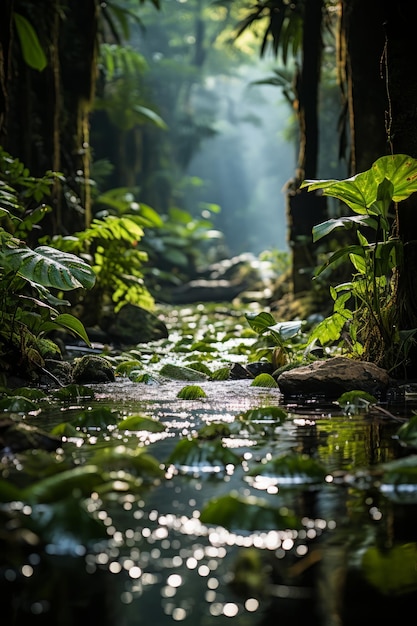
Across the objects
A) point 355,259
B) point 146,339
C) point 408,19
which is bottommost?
point 146,339

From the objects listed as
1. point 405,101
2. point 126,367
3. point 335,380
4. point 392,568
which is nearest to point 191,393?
point 335,380

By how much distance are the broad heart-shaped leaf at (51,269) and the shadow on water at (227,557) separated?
172 cm

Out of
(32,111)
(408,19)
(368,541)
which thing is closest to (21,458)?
(368,541)

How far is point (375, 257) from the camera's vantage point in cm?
389

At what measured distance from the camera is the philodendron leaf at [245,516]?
1493mm

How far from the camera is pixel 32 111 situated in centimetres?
823

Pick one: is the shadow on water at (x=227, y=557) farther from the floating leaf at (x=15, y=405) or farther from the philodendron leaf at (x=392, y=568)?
the floating leaf at (x=15, y=405)

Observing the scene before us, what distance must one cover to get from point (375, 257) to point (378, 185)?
1.24 feet

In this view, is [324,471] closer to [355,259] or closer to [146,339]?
[355,259]

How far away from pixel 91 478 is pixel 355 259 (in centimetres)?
274

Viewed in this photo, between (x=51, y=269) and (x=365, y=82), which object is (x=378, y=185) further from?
(x=365, y=82)

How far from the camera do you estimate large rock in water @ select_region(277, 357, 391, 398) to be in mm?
3711

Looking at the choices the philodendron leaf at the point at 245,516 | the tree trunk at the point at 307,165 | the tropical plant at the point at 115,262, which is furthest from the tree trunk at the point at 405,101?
the tree trunk at the point at 307,165

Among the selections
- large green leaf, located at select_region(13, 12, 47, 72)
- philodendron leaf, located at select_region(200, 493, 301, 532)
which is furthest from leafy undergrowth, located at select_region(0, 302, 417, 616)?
large green leaf, located at select_region(13, 12, 47, 72)
